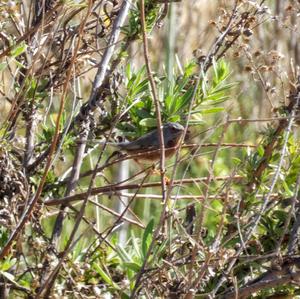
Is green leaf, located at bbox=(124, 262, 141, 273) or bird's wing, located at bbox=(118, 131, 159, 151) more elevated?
bird's wing, located at bbox=(118, 131, 159, 151)

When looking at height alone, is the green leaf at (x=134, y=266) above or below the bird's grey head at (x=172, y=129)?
below

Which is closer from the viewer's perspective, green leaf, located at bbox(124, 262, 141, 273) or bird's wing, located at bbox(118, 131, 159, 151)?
green leaf, located at bbox(124, 262, 141, 273)

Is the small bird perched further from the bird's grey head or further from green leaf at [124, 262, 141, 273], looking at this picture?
green leaf at [124, 262, 141, 273]

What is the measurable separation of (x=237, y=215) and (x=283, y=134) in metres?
0.38

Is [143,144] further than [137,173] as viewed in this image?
Yes

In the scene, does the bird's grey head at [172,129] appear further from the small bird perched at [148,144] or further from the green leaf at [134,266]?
the green leaf at [134,266]

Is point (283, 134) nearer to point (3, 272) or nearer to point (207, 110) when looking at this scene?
point (207, 110)

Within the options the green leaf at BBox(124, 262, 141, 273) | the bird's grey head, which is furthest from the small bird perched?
the green leaf at BBox(124, 262, 141, 273)

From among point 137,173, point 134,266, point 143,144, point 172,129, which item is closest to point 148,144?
point 143,144

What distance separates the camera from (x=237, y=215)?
8.13 ft

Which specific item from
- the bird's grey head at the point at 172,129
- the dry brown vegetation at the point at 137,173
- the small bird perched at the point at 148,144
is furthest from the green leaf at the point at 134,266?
the bird's grey head at the point at 172,129

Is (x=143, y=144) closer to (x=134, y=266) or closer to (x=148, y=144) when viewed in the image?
(x=148, y=144)

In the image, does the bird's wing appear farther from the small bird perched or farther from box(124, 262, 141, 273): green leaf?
box(124, 262, 141, 273): green leaf

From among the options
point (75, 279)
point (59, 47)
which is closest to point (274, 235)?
point (75, 279)
